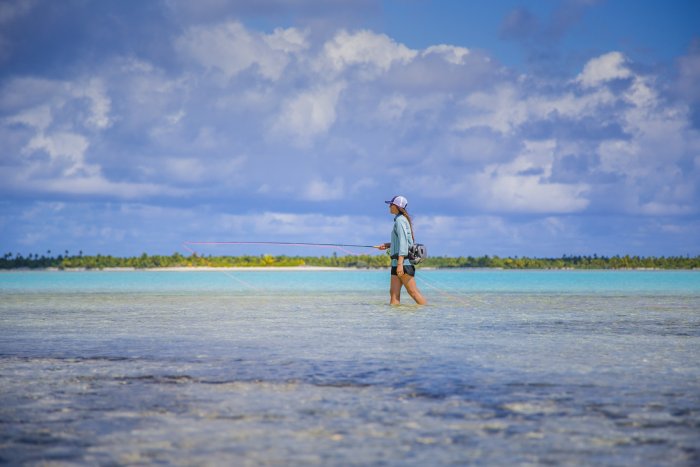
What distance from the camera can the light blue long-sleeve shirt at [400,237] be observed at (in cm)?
2009

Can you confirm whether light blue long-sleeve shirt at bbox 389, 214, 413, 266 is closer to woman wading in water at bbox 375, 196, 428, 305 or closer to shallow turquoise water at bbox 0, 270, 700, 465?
woman wading in water at bbox 375, 196, 428, 305

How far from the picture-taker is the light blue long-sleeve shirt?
65.9ft

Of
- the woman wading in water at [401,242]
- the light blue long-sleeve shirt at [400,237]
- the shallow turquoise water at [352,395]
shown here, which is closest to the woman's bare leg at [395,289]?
the woman wading in water at [401,242]

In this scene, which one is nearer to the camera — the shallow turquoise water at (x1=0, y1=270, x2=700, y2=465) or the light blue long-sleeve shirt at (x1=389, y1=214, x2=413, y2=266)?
the shallow turquoise water at (x1=0, y1=270, x2=700, y2=465)

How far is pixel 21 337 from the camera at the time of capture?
14828mm

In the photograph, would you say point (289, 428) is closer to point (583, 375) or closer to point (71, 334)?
point (583, 375)

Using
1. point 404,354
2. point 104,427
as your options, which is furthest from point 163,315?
point 104,427

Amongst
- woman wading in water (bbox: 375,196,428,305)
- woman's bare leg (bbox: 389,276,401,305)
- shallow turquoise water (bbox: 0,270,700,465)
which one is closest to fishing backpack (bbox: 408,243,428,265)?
woman wading in water (bbox: 375,196,428,305)

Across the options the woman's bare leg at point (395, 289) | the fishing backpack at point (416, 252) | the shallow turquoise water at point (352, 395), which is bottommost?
the shallow turquoise water at point (352, 395)

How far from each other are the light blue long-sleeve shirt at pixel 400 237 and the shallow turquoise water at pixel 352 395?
425 cm

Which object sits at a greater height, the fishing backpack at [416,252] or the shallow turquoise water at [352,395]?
the fishing backpack at [416,252]

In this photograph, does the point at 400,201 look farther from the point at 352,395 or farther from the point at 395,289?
the point at 352,395

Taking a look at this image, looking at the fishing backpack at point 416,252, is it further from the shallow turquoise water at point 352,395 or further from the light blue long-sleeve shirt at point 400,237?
the shallow turquoise water at point 352,395

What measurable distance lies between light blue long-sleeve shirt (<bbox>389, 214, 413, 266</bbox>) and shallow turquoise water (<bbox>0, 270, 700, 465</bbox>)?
167 inches
